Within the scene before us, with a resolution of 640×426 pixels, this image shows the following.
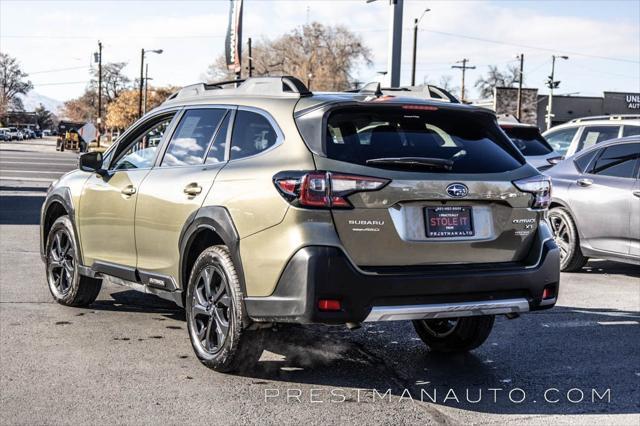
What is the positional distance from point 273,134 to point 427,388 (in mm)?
1822

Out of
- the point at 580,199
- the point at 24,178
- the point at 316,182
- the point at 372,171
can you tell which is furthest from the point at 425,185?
the point at 24,178

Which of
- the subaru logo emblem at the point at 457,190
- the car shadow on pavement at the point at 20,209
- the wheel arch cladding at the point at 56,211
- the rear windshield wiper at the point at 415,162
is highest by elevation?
the rear windshield wiper at the point at 415,162

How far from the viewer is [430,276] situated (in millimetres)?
4676

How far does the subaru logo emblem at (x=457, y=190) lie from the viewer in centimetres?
476

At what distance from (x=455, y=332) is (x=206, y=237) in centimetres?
195

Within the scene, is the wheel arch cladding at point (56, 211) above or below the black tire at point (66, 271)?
above

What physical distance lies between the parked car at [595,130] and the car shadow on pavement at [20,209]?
9125mm

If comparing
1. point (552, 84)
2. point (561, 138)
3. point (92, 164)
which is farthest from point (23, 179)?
point (552, 84)

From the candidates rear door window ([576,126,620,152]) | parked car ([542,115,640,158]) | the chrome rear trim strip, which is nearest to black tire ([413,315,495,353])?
the chrome rear trim strip

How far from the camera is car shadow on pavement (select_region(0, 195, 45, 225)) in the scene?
46.9ft

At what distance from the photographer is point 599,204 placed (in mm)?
9539

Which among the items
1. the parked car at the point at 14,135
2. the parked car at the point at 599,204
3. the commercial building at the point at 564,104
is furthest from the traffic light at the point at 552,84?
the parked car at the point at 14,135

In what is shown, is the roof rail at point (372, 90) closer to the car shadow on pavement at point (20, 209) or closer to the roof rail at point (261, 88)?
the roof rail at point (261, 88)

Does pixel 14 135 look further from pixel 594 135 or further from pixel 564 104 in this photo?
pixel 594 135
